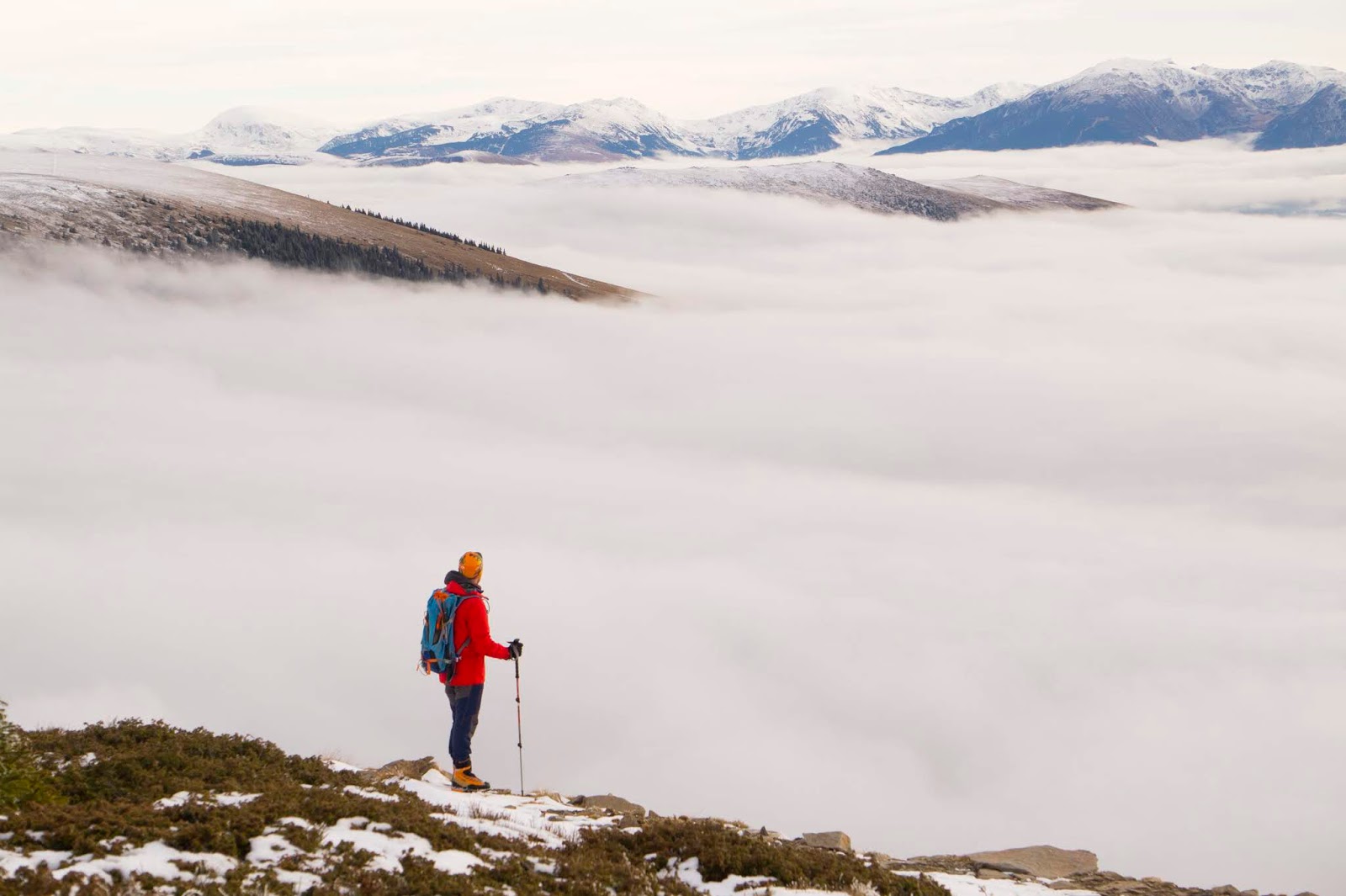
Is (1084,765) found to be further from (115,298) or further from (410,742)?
(115,298)

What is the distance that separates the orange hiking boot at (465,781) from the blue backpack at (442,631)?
5.34 feet

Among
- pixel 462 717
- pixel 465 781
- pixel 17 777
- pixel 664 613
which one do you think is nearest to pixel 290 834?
pixel 17 777

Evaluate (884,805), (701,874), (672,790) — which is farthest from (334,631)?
(701,874)

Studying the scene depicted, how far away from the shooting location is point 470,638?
16188 millimetres

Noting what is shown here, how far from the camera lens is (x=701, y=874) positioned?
11516 mm

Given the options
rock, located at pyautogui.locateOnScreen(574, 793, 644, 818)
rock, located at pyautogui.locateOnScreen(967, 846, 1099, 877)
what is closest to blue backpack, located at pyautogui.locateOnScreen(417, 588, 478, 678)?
rock, located at pyautogui.locateOnScreen(574, 793, 644, 818)

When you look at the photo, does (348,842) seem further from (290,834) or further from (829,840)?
(829,840)

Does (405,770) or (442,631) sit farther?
(405,770)

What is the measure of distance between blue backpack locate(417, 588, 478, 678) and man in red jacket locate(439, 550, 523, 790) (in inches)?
2.7

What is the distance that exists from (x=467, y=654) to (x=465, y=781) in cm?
212

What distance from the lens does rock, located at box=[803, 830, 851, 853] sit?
14781 millimetres

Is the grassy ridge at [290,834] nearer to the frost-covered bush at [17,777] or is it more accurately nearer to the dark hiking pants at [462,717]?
the frost-covered bush at [17,777]

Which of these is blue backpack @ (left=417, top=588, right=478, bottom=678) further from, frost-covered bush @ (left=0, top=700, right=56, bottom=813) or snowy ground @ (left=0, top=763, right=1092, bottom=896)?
frost-covered bush @ (left=0, top=700, right=56, bottom=813)

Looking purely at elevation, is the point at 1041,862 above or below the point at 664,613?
above
